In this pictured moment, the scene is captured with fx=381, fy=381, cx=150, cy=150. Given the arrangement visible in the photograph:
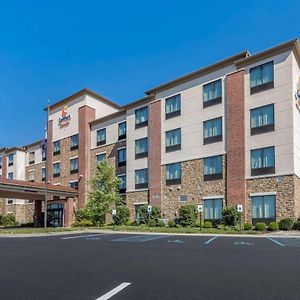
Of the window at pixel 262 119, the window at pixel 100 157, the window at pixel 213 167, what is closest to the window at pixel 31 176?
the window at pixel 100 157

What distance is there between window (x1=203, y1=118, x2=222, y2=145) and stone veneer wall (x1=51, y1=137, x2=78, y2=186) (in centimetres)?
2056

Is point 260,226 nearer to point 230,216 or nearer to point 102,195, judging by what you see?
point 230,216

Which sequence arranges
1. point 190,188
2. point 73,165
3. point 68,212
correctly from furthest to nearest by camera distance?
point 73,165, point 68,212, point 190,188

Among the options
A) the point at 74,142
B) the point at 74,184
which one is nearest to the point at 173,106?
the point at 74,142

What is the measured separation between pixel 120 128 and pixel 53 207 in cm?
1525

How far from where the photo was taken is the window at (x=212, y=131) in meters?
33.5

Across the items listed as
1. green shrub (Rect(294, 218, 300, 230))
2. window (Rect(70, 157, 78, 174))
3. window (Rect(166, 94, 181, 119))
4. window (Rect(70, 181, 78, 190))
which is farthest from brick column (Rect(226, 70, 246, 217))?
window (Rect(70, 157, 78, 174))

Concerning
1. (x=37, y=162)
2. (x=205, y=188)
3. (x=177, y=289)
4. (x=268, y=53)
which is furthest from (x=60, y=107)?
(x=177, y=289)

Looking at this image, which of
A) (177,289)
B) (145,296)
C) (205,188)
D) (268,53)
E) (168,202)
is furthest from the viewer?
(168,202)

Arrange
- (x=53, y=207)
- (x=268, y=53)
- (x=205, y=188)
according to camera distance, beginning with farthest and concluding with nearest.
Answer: (x=53, y=207), (x=205, y=188), (x=268, y=53)

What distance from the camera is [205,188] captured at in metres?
34.1

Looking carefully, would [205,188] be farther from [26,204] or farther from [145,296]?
[26,204]

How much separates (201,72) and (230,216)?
13.4m

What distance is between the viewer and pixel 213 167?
111 ft
